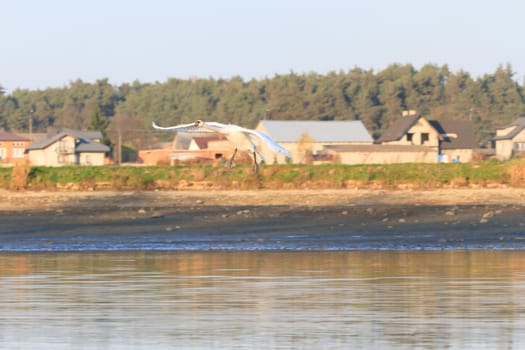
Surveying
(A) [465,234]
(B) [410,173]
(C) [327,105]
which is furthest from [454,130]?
(A) [465,234]

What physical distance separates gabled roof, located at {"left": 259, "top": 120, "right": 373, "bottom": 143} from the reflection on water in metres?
80.5

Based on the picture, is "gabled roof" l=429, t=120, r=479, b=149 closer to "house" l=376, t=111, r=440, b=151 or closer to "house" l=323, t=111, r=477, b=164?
"house" l=323, t=111, r=477, b=164

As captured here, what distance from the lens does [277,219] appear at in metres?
35.8

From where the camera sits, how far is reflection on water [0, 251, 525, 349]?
42.8 feet

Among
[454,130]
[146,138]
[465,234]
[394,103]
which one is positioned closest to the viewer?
[465,234]

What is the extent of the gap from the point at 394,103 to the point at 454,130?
1589 inches

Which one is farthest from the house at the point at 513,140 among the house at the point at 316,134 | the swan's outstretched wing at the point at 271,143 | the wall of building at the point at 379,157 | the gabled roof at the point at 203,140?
the swan's outstretched wing at the point at 271,143

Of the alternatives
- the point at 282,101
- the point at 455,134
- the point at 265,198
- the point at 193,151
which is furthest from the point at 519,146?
the point at 265,198

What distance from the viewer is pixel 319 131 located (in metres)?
107

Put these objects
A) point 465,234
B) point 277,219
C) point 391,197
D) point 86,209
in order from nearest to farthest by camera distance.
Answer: point 465,234 → point 277,219 → point 86,209 → point 391,197

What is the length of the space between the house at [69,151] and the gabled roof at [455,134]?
109 feet

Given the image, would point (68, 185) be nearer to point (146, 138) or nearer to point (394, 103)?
point (146, 138)

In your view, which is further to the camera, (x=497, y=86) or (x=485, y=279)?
(x=497, y=86)

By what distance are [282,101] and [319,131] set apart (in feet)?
162
